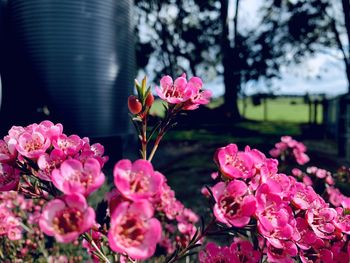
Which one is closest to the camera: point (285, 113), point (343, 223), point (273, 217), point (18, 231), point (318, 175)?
point (273, 217)

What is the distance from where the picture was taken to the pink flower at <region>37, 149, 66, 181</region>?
1057 millimetres

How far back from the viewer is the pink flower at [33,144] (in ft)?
3.52

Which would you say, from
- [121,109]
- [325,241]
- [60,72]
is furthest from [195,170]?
[325,241]

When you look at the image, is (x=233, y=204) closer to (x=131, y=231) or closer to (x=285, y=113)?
(x=131, y=231)

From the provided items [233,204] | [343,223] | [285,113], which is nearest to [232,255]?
[233,204]

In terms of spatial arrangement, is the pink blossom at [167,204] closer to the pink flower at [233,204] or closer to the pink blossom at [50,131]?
the pink blossom at [50,131]

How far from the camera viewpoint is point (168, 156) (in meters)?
10.1

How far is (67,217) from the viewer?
2.73 feet

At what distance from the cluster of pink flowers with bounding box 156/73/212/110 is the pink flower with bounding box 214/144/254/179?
21 cm

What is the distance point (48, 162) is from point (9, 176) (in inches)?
6.0

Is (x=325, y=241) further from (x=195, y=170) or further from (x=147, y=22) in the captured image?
(x=147, y=22)

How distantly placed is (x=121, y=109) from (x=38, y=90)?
6.43 ft

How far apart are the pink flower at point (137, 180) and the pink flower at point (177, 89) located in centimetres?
38

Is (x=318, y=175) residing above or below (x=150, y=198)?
below
